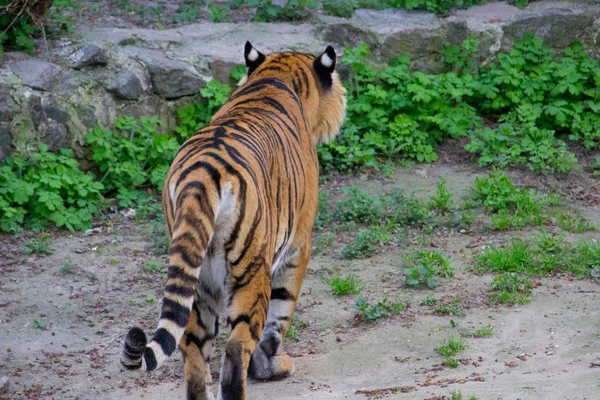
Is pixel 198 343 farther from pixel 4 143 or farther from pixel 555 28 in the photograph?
pixel 555 28

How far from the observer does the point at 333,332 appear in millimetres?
5875

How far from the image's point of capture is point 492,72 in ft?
31.2

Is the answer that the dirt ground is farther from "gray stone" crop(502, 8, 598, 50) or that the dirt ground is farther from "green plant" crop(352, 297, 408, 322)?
"gray stone" crop(502, 8, 598, 50)

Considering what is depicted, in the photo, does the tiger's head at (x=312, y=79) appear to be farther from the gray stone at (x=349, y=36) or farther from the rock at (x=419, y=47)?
the rock at (x=419, y=47)

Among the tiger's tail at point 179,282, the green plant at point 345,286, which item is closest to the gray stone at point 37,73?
the green plant at point 345,286

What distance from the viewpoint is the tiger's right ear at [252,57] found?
5.98 m

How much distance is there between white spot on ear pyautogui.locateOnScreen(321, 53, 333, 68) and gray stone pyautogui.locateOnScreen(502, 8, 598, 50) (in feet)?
14.3

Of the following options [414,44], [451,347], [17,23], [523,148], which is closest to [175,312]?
[451,347]

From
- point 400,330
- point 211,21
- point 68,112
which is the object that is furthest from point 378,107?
point 400,330

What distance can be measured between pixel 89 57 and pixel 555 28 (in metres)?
5.01

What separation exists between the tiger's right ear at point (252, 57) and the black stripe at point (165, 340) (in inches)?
110

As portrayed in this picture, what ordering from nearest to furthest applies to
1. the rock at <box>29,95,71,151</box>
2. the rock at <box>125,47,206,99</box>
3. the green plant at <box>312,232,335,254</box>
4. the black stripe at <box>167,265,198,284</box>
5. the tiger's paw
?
the black stripe at <box>167,265,198,284</box>
the tiger's paw
the green plant at <box>312,232,335,254</box>
the rock at <box>29,95,71,151</box>
the rock at <box>125,47,206,99</box>

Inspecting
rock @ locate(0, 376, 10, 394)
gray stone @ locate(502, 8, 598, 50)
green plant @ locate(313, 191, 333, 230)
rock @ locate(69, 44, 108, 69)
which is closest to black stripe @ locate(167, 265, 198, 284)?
rock @ locate(0, 376, 10, 394)

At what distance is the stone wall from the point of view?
25.6 feet
